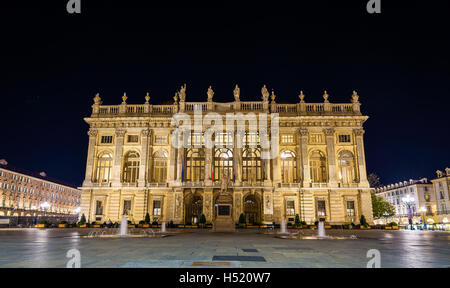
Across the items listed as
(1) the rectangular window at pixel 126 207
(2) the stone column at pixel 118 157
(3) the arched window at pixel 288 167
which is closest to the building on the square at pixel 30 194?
(2) the stone column at pixel 118 157

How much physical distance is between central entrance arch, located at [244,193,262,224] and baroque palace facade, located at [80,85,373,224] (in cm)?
14

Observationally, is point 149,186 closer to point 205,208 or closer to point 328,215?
point 205,208

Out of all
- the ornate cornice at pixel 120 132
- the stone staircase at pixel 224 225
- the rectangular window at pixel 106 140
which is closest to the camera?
the stone staircase at pixel 224 225

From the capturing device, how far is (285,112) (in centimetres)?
4559

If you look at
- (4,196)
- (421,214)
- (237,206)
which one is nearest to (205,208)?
(237,206)

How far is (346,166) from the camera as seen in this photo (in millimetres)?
44719

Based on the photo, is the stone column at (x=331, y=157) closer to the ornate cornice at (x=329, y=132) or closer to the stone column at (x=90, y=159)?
the ornate cornice at (x=329, y=132)

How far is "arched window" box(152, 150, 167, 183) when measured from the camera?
148 feet

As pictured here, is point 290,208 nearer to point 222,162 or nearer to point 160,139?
point 222,162

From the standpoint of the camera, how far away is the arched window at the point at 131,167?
45219 millimetres

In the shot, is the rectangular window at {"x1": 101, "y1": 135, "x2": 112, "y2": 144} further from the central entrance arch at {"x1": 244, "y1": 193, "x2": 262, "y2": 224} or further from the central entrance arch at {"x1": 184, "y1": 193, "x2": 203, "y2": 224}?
the central entrance arch at {"x1": 244, "y1": 193, "x2": 262, "y2": 224}

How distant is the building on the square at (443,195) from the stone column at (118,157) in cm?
7741

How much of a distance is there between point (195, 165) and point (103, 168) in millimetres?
13878

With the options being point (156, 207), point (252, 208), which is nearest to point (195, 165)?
point (156, 207)
